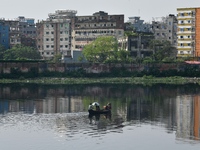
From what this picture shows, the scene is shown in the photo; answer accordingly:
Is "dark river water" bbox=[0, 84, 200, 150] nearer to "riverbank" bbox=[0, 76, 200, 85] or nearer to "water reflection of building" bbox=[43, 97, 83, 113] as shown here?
"water reflection of building" bbox=[43, 97, 83, 113]

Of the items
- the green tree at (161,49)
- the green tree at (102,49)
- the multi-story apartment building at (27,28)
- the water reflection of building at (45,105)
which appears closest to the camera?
the water reflection of building at (45,105)

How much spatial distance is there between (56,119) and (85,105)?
31.7 ft

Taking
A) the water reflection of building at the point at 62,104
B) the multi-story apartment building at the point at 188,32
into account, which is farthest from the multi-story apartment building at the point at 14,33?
the water reflection of building at the point at 62,104

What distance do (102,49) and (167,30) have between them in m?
20.4

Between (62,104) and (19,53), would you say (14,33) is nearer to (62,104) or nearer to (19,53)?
(19,53)

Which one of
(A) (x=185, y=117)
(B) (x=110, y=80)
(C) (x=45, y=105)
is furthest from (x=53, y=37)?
(A) (x=185, y=117)

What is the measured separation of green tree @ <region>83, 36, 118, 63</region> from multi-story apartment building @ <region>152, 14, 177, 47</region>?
668 inches

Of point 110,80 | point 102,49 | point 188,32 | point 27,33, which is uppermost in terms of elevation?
point 27,33

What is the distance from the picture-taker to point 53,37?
4823 inches

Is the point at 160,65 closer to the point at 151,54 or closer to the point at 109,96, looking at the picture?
the point at 151,54

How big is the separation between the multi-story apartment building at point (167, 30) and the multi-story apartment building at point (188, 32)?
8.02m

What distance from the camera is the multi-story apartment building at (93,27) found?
114438mm

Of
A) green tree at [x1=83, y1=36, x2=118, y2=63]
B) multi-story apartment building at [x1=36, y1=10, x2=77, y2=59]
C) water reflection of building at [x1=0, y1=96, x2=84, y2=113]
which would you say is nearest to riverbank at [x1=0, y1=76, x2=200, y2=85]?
green tree at [x1=83, y1=36, x2=118, y2=63]

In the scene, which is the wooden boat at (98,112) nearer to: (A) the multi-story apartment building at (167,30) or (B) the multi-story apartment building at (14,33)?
(A) the multi-story apartment building at (167,30)
